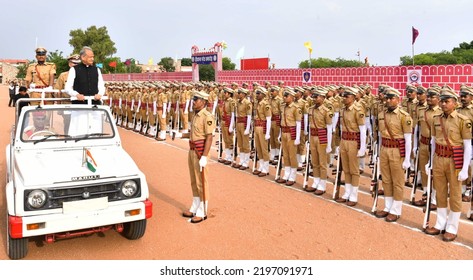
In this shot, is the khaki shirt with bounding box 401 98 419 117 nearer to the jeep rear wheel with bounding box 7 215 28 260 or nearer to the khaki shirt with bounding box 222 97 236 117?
the khaki shirt with bounding box 222 97 236 117

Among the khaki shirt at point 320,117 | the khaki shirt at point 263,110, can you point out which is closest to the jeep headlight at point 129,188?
the khaki shirt at point 320,117

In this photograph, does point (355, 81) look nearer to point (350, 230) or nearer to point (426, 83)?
point (426, 83)

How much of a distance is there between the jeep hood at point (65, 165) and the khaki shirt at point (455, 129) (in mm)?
4473

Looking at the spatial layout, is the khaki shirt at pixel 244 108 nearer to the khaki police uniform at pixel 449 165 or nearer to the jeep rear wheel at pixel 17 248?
the khaki police uniform at pixel 449 165

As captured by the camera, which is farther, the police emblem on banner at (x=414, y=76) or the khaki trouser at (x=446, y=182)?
the police emblem on banner at (x=414, y=76)

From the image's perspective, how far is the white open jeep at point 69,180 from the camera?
4.90 meters

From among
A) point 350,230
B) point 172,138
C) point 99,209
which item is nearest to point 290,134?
point 350,230

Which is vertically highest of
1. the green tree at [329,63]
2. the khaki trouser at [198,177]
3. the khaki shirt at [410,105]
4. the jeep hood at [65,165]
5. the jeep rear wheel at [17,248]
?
the green tree at [329,63]

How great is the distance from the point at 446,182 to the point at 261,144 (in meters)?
4.90

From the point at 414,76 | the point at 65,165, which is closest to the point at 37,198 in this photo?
the point at 65,165

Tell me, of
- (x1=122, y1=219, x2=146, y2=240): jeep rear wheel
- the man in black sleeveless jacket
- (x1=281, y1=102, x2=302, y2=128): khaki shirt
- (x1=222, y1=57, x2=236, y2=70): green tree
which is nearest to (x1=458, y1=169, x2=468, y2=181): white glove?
(x1=281, y1=102, x2=302, y2=128): khaki shirt

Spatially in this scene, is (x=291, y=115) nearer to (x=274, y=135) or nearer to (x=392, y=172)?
(x=274, y=135)

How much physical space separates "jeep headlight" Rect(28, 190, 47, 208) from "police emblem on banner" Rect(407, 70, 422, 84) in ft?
46.5

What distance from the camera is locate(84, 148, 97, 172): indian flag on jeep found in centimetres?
532
